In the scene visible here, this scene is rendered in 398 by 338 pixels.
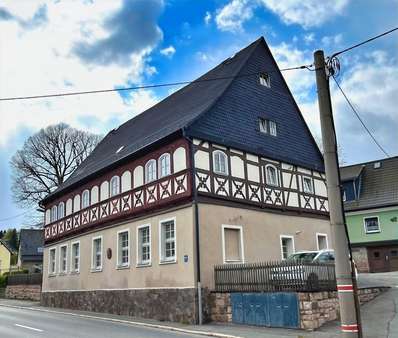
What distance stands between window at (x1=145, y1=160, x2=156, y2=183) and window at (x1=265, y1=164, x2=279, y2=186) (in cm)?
547

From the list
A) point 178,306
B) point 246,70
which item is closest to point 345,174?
point 246,70

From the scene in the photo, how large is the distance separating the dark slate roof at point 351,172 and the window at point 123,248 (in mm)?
20034

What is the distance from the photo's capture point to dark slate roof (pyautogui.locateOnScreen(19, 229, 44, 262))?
5869 centimetres

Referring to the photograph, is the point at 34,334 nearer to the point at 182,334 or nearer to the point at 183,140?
the point at 182,334

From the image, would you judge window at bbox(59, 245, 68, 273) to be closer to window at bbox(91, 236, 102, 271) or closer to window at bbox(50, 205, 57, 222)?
window at bbox(50, 205, 57, 222)

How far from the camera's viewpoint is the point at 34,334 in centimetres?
1387

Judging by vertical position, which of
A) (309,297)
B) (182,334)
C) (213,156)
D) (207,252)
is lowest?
(182,334)

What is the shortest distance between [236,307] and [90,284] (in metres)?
11.2

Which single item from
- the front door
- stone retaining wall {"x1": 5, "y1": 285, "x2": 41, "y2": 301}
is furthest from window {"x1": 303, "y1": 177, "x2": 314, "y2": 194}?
stone retaining wall {"x1": 5, "y1": 285, "x2": 41, "y2": 301}

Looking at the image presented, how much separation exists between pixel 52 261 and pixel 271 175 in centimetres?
1696

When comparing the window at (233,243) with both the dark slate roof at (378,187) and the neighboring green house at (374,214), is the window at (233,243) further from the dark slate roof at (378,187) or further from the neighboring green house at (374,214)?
the dark slate roof at (378,187)

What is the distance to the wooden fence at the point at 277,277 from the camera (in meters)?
15.2

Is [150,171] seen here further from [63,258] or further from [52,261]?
[52,261]

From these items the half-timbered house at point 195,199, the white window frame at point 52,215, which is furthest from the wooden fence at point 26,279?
the half-timbered house at point 195,199
